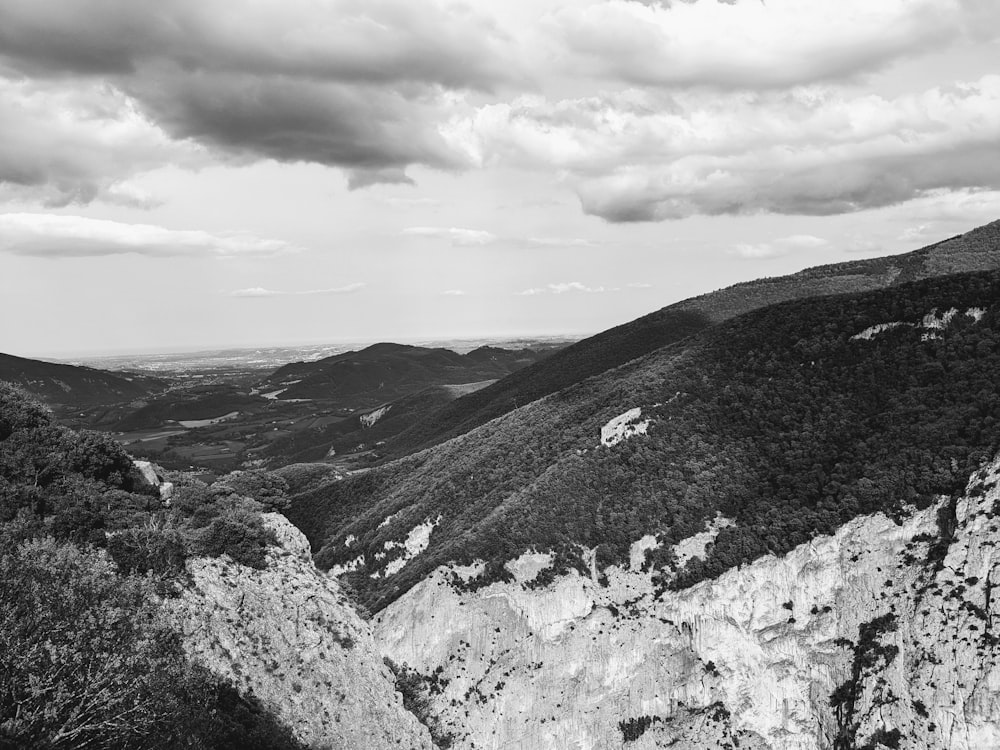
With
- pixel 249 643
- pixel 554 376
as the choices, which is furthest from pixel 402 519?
pixel 554 376

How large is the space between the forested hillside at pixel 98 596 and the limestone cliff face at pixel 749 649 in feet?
54.1

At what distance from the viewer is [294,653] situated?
128 ft

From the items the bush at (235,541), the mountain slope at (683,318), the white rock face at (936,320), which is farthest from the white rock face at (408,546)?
the mountain slope at (683,318)

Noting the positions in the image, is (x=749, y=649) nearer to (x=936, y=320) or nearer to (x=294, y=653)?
(x=294, y=653)

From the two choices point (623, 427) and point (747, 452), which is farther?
point (623, 427)

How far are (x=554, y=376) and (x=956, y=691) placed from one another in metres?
104

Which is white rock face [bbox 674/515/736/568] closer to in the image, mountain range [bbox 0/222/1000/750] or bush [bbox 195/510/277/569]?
mountain range [bbox 0/222/1000/750]

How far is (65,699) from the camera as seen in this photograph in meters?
17.8

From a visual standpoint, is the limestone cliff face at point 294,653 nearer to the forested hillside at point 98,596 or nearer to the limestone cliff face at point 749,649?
the forested hillside at point 98,596

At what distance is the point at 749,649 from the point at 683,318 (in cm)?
10779

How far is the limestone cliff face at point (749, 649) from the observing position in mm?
35031

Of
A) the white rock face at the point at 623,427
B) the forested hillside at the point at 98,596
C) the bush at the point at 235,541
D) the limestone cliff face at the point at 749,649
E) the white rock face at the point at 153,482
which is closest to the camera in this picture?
the forested hillside at the point at 98,596

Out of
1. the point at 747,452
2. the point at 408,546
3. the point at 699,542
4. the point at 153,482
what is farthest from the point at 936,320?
the point at 153,482

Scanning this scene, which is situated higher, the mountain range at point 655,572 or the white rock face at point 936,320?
the white rock face at point 936,320
